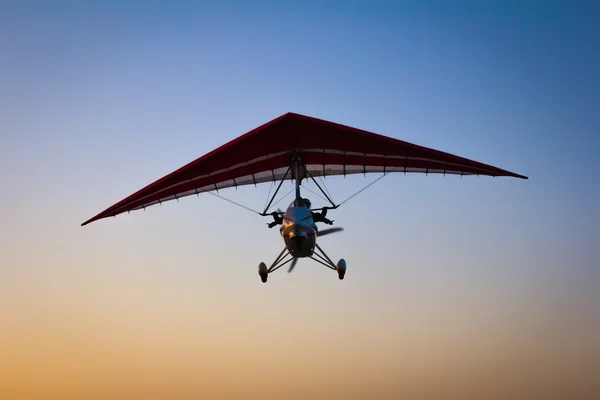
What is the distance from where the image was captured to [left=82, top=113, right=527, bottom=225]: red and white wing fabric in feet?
66.5

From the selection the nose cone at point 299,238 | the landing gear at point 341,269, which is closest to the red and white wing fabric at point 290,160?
the nose cone at point 299,238

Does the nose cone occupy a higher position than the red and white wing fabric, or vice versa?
the red and white wing fabric

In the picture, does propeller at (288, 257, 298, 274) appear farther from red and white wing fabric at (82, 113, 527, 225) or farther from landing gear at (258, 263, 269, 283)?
red and white wing fabric at (82, 113, 527, 225)

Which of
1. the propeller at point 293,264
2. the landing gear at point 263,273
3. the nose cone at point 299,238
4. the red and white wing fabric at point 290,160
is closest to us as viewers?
the red and white wing fabric at point 290,160

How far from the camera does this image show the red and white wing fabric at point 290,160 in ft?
66.5

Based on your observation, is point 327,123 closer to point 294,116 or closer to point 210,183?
point 294,116

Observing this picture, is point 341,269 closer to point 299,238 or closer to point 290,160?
point 299,238

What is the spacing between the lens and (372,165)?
975 inches

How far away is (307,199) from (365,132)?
3076mm

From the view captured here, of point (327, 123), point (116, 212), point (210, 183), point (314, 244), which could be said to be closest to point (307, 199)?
point (314, 244)

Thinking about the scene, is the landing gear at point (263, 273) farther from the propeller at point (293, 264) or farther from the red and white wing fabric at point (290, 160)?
the red and white wing fabric at point (290, 160)

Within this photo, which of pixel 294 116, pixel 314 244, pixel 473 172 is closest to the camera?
pixel 294 116

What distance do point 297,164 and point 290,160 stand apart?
1.13 m

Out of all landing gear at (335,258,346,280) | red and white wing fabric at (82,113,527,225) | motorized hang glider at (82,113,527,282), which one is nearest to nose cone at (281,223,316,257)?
motorized hang glider at (82,113,527,282)
